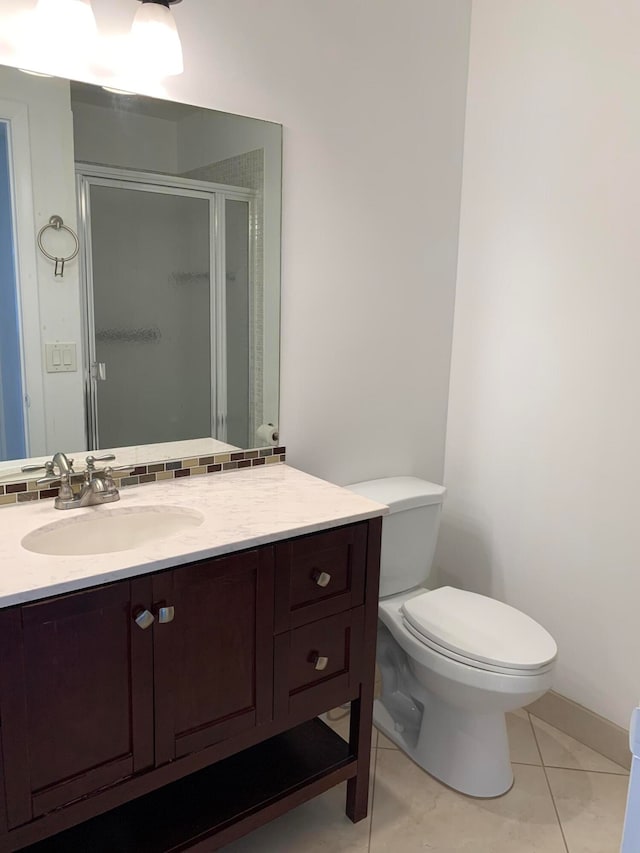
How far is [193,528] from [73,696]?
0.43m

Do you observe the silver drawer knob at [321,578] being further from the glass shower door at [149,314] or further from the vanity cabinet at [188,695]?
the glass shower door at [149,314]

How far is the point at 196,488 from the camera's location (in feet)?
6.04

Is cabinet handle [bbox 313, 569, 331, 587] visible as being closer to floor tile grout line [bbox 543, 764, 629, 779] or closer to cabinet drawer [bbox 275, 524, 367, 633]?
cabinet drawer [bbox 275, 524, 367, 633]

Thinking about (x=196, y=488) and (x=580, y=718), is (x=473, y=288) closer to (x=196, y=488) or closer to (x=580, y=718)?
(x=196, y=488)

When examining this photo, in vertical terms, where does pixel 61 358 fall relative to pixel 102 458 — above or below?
above

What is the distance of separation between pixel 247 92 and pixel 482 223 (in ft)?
3.16

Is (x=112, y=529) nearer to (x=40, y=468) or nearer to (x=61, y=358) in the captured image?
(x=40, y=468)

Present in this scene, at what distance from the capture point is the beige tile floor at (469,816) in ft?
5.86

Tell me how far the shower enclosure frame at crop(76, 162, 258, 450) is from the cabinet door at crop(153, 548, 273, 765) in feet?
1.93

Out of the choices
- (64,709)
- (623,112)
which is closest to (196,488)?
(64,709)

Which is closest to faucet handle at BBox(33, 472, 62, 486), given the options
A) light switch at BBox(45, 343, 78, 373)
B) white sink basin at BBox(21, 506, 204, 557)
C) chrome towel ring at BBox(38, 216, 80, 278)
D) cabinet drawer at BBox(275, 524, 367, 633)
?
white sink basin at BBox(21, 506, 204, 557)

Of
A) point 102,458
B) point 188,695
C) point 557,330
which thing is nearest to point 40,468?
point 102,458

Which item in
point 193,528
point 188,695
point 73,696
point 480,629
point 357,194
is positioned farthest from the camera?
point 357,194

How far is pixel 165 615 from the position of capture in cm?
138
